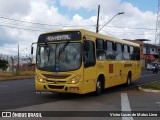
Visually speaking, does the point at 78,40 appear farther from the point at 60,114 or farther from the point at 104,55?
the point at 60,114

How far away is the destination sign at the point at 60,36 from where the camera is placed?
14938mm

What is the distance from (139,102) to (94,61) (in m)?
2.83

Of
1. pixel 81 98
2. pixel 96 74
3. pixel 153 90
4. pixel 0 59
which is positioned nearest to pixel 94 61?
pixel 96 74

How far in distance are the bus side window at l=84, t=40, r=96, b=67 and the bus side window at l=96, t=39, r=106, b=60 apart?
0.58 metres

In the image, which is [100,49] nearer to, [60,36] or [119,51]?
[60,36]

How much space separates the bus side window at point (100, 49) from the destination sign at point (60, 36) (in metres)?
1.81

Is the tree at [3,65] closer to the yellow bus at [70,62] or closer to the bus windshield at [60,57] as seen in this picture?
the yellow bus at [70,62]

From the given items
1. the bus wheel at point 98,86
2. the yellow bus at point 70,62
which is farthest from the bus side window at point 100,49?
the bus wheel at point 98,86

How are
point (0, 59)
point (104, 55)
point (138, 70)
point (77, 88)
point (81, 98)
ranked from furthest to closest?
point (0, 59), point (138, 70), point (104, 55), point (81, 98), point (77, 88)

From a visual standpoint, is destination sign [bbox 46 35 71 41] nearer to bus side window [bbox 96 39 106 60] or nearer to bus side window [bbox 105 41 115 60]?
bus side window [bbox 96 39 106 60]

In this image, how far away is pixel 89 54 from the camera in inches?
605

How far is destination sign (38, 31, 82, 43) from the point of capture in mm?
14938

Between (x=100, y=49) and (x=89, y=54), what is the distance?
1.62 m

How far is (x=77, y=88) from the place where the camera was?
47.3 feet
